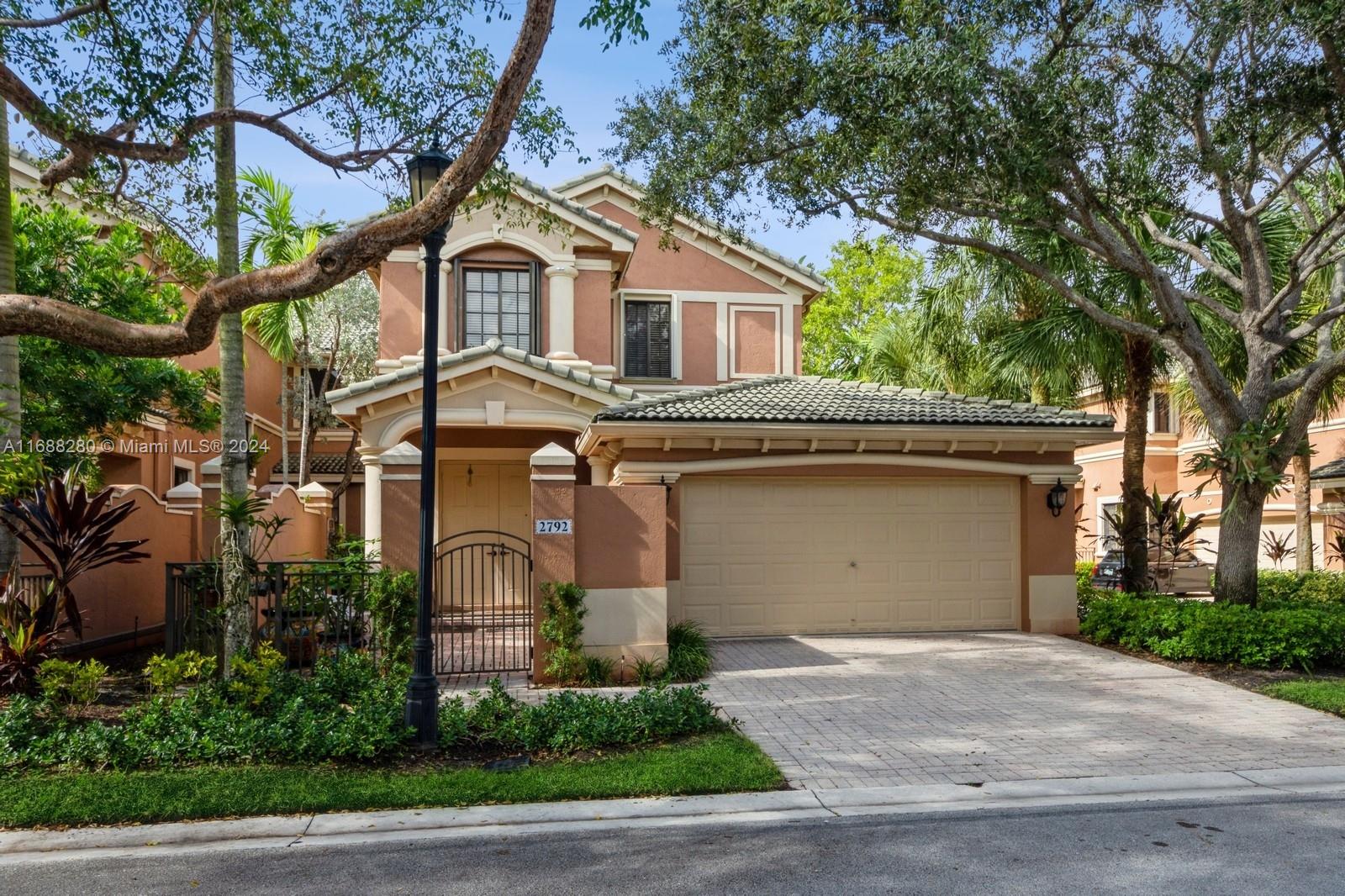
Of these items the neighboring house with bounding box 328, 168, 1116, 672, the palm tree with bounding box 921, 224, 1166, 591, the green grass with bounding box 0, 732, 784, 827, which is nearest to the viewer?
the green grass with bounding box 0, 732, 784, 827

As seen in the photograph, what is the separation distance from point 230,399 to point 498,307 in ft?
27.7

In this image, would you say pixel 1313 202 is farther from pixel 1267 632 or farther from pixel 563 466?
pixel 563 466

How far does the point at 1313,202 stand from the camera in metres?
16.5

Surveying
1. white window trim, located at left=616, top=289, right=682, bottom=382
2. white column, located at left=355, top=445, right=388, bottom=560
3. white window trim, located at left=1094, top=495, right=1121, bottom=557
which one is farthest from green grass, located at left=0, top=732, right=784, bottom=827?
white window trim, located at left=1094, top=495, right=1121, bottom=557

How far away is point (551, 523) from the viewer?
10.8m

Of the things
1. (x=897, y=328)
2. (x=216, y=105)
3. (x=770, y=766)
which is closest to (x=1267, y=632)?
(x=770, y=766)

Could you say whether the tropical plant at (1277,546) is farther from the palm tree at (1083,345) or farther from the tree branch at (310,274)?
the tree branch at (310,274)

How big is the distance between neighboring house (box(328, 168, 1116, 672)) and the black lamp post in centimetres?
286

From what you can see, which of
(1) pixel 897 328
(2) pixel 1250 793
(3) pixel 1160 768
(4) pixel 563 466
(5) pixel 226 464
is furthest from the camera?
(1) pixel 897 328

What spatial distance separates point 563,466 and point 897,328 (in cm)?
1604

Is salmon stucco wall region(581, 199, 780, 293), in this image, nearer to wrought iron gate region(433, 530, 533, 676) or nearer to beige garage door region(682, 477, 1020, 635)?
wrought iron gate region(433, 530, 533, 676)

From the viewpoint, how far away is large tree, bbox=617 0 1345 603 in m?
11.0

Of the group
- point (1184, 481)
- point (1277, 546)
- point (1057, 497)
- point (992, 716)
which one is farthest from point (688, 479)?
point (1184, 481)

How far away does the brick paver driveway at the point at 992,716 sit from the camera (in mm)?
7707
